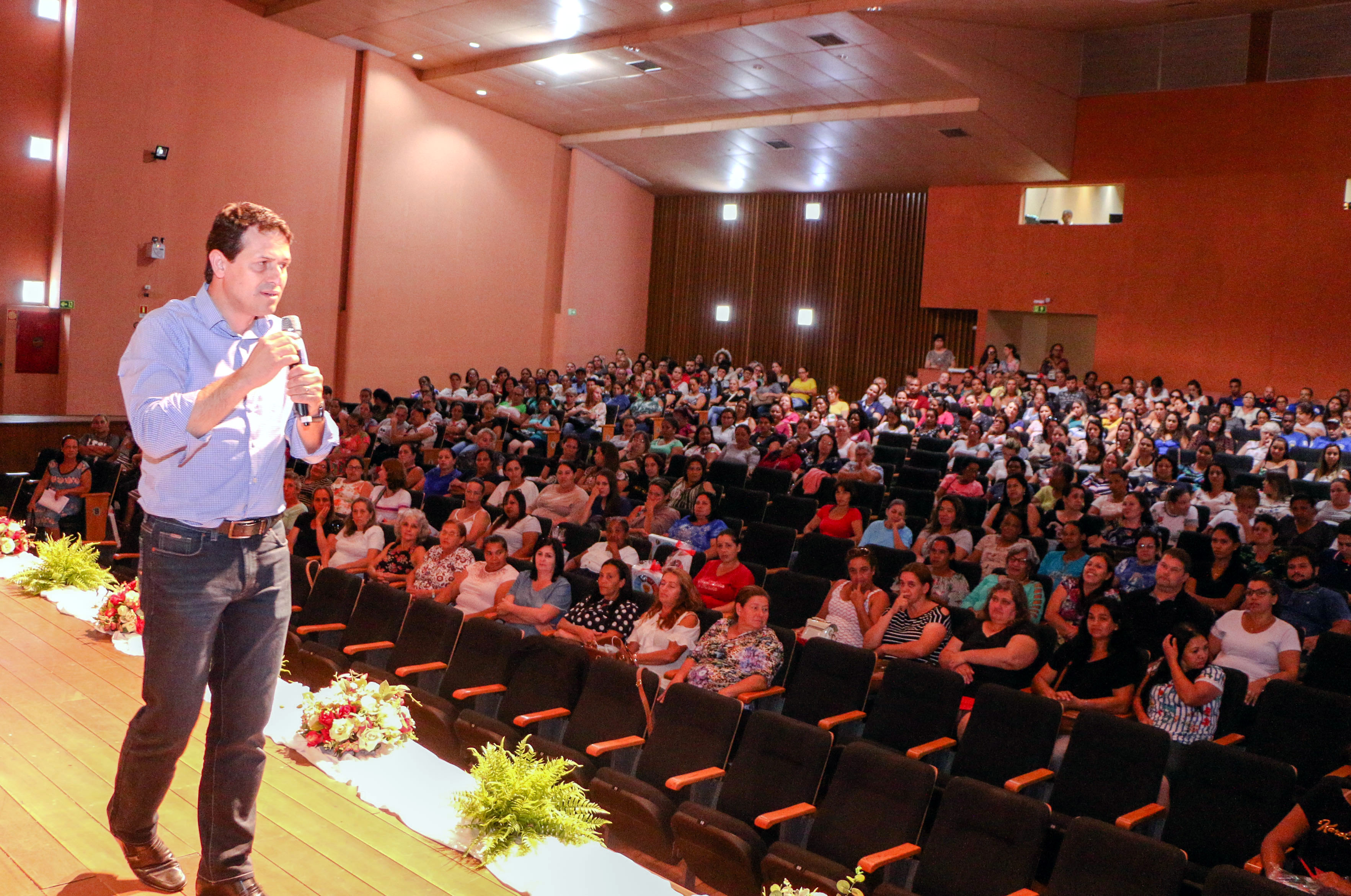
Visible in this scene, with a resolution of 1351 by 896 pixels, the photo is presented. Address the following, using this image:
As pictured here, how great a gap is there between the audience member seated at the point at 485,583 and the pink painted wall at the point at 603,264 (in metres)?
9.39

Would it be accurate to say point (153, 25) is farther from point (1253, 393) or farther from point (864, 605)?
point (1253, 393)

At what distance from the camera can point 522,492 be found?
691 centimetres

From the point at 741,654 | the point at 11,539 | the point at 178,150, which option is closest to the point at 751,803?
the point at 741,654

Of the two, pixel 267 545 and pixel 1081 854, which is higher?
pixel 267 545

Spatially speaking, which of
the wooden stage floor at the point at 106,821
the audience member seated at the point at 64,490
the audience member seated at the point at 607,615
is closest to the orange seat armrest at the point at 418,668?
the audience member seated at the point at 607,615

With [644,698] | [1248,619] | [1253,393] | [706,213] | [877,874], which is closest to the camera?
[877,874]

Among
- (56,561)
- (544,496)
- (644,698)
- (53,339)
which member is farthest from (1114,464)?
(53,339)

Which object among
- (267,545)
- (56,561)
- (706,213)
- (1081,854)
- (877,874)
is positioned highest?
(706,213)

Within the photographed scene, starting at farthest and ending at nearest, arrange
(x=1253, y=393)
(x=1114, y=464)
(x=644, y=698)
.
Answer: (x=1253, y=393) < (x=1114, y=464) < (x=644, y=698)

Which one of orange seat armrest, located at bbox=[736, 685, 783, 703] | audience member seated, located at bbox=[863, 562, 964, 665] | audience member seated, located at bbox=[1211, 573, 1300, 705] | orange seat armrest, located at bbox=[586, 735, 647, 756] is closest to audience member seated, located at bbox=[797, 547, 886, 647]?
audience member seated, located at bbox=[863, 562, 964, 665]

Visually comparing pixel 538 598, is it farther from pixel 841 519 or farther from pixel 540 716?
pixel 841 519

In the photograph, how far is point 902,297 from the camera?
13750 mm

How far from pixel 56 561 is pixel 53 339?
6.69 metres

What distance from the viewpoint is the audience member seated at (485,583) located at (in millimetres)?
5176
